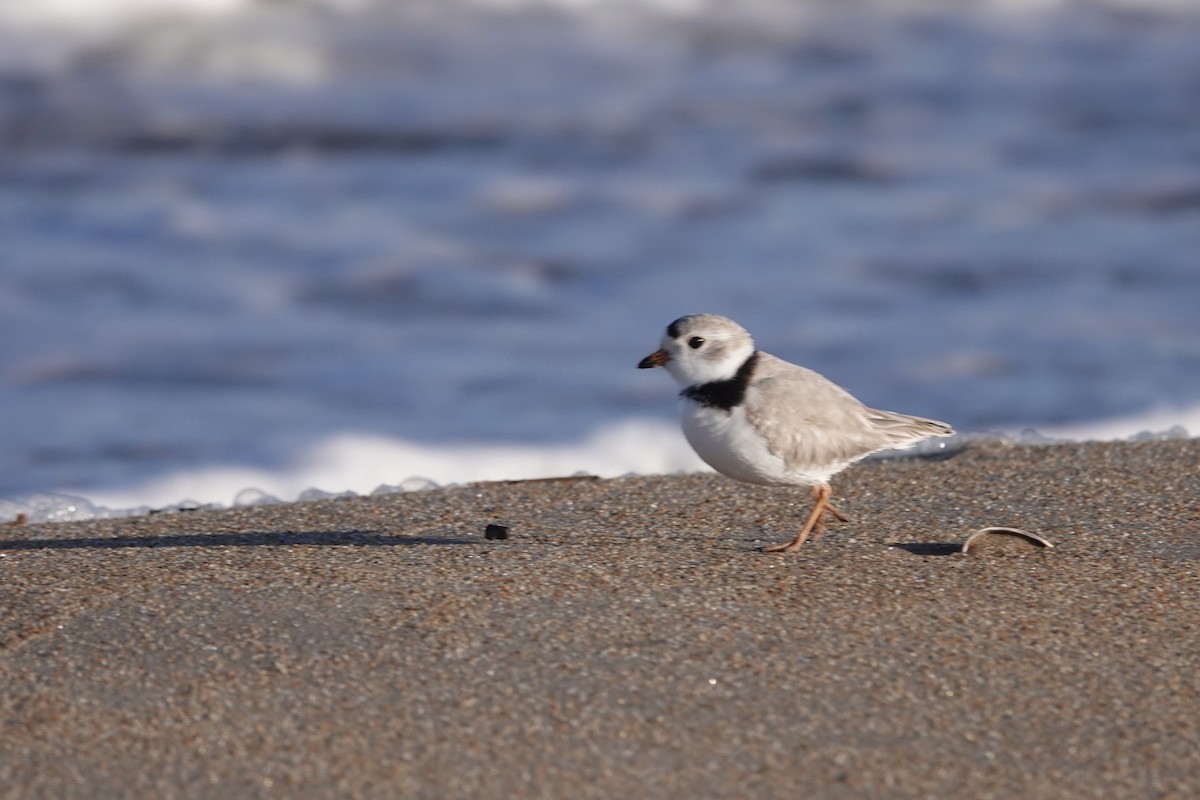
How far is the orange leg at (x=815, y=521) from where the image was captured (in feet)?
11.4

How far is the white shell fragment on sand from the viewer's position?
3.46 m

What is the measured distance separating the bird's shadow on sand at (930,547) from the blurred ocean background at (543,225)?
1.56m

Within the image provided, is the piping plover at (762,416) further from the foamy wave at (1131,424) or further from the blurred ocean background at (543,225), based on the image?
the foamy wave at (1131,424)

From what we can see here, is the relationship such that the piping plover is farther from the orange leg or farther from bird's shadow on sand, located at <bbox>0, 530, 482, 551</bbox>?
bird's shadow on sand, located at <bbox>0, 530, 482, 551</bbox>

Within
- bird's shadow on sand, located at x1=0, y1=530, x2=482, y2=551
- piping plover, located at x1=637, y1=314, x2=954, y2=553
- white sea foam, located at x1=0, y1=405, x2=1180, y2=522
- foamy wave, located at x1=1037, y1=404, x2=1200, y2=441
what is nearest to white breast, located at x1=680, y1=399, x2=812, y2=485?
piping plover, located at x1=637, y1=314, x2=954, y2=553

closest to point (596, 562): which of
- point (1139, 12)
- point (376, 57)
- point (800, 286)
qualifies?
point (800, 286)

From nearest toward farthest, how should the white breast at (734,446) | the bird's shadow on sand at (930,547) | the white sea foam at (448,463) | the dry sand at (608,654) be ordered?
the dry sand at (608,654) < the white breast at (734,446) < the bird's shadow on sand at (930,547) < the white sea foam at (448,463)

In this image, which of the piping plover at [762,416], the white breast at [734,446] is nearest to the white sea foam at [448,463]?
the piping plover at [762,416]

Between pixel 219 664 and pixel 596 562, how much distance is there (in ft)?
3.01

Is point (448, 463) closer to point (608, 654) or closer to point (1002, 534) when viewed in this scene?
point (1002, 534)

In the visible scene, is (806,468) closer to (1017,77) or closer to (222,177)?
(222,177)

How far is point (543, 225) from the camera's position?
A: 9.50 metres

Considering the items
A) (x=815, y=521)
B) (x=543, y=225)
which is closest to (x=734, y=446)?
(x=815, y=521)

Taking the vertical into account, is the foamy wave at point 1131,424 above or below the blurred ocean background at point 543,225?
below
